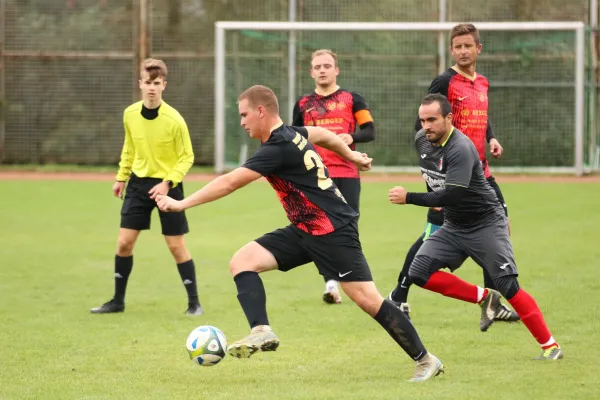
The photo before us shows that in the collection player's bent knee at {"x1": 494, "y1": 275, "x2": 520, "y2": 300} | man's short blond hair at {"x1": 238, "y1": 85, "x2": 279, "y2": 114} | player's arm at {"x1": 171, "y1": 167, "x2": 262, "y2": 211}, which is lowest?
player's bent knee at {"x1": 494, "y1": 275, "x2": 520, "y2": 300}

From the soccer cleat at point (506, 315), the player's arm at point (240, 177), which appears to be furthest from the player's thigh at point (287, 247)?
the soccer cleat at point (506, 315)

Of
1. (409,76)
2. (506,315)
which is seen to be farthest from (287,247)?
(409,76)

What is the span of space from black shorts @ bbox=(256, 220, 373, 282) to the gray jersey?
2.71 ft

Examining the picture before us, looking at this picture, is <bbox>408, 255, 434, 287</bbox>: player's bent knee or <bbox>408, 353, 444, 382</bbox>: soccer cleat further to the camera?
<bbox>408, 255, 434, 287</bbox>: player's bent knee

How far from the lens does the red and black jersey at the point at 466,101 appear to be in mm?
8297

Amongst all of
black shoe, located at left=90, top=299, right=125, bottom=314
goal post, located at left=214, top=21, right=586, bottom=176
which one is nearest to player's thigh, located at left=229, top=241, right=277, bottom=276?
black shoe, located at left=90, top=299, right=125, bottom=314

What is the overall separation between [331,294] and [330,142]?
8.99ft

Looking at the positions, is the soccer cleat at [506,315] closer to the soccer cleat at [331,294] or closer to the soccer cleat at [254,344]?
the soccer cleat at [331,294]

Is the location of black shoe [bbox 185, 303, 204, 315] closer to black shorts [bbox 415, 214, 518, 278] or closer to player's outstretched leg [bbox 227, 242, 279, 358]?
black shorts [bbox 415, 214, 518, 278]

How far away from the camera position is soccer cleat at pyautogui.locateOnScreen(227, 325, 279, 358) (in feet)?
19.7

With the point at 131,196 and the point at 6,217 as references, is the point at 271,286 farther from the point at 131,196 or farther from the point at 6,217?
the point at 6,217

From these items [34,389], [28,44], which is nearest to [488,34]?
[28,44]

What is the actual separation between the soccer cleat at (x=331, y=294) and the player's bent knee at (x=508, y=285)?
252cm

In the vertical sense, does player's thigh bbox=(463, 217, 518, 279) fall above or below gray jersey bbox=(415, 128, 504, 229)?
below
